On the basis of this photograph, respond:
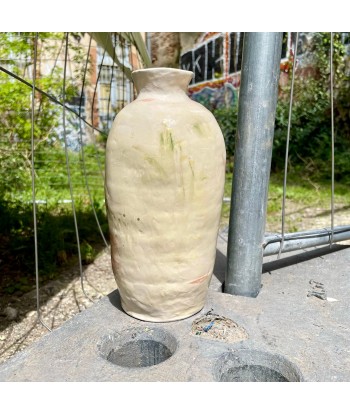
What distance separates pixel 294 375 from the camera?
134cm

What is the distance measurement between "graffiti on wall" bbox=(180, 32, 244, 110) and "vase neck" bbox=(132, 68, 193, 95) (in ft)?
21.9

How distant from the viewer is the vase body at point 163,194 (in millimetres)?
1447

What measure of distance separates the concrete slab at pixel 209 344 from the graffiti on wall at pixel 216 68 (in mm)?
6702

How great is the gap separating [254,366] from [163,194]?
0.68 m

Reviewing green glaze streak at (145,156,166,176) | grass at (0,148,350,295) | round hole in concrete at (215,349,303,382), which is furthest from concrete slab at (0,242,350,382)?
grass at (0,148,350,295)

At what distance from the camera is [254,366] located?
143 cm

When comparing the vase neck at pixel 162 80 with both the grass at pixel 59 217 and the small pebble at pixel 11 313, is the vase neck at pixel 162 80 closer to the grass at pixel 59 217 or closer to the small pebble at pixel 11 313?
the small pebble at pixel 11 313

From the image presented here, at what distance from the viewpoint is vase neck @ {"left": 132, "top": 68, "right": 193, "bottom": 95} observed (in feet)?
4.99

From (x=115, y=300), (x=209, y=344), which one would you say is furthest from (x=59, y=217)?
(x=209, y=344)

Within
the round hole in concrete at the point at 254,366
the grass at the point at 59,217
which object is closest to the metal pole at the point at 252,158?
the round hole in concrete at the point at 254,366

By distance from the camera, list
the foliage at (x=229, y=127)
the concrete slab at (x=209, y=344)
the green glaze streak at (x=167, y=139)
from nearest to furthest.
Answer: the concrete slab at (x=209, y=344), the green glaze streak at (x=167, y=139), the foliage at (x=229, y=127)

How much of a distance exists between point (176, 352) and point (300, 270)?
3.47 ft

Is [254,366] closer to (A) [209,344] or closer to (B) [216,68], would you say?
(A) [209,344]

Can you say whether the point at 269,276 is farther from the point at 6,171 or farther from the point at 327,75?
the point at 327,75
